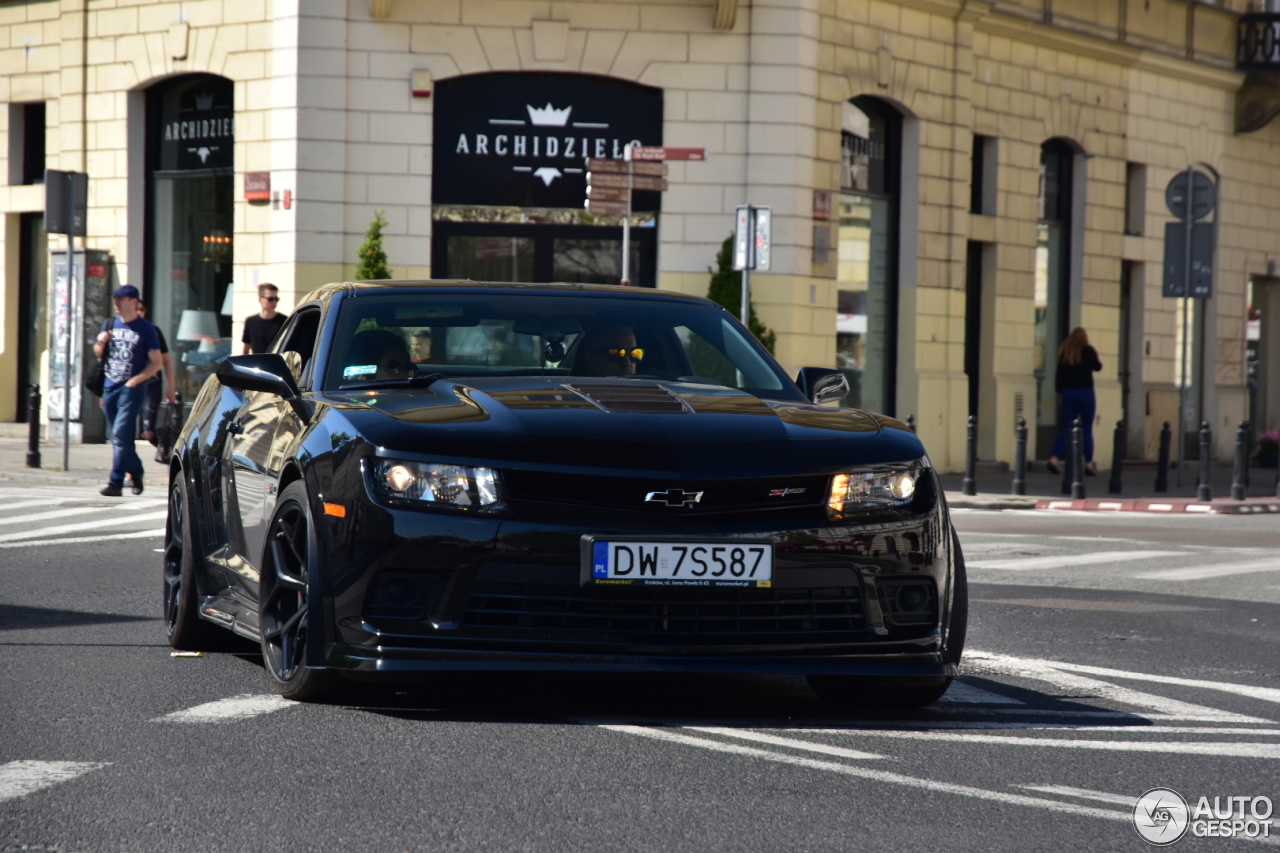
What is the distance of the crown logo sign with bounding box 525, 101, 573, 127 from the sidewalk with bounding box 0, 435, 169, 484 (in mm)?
5850

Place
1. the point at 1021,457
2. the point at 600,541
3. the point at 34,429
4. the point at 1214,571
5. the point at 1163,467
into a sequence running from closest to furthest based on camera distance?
the point at 600,541 < the point at 1214,571 < the point at 34,429 < the point at 1021,457 < the point at 1163,467

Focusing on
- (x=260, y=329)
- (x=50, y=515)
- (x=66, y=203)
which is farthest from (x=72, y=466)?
(x=50, y=515)

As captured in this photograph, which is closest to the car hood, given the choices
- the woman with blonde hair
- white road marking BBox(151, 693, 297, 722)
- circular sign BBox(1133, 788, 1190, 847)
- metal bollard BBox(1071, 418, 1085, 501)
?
white road marking BBox(151, 693, 297, 722)

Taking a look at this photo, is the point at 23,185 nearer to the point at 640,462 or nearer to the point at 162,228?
the point at 162,228

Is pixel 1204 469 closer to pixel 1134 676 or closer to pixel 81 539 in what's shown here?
pixel 81 539

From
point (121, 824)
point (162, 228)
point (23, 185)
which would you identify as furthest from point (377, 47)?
point (121, 824)

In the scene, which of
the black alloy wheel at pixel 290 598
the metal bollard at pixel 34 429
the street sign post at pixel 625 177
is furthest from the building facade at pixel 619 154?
the black alloy wheel at pixel 290 598

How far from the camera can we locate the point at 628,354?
659cm

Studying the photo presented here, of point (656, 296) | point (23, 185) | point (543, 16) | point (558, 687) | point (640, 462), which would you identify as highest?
point (543, 16)

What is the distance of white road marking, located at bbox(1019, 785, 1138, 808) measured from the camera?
4.59m

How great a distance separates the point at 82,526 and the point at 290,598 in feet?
25.5

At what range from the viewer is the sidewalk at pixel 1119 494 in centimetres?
1836

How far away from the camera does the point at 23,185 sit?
2430 cm

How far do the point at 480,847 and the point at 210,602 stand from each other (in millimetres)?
3069
